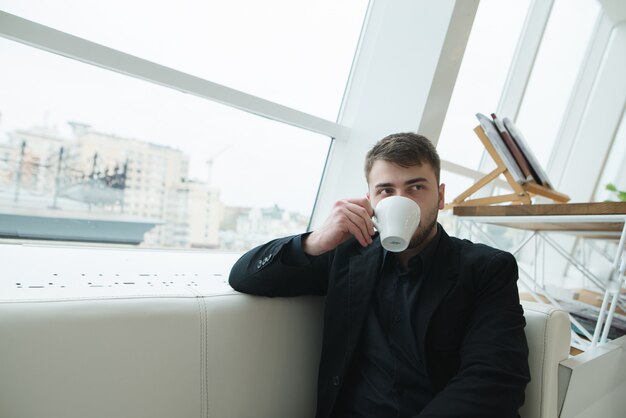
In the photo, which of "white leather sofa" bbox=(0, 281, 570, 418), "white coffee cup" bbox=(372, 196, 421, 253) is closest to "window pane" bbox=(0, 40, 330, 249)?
"white leather sofa" bbox=(0, 281, 570, 418)

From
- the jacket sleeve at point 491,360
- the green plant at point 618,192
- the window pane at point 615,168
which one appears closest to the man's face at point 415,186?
the jacket sleeve at point 491,360

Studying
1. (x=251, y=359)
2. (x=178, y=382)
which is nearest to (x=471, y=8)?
(x=251, y=359)

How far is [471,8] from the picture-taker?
71.2 inches

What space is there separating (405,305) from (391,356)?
0.16 meters

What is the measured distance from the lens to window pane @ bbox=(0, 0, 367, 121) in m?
1.44

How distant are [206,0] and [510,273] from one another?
65.5 inches

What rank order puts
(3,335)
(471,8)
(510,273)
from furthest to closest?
(471,8) → (510,273) → (3,335)

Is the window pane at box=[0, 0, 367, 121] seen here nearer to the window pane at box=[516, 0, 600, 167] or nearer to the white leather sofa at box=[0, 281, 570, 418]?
the white leather sofa at box=[0, 281, 570, 418]

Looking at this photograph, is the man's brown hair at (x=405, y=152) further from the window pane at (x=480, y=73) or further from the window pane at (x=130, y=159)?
the window pane at (x=480, y=73)

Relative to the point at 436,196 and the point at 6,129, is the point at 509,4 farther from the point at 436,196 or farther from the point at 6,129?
the point at 6,129

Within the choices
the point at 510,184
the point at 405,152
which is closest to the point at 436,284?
the point at 405,152

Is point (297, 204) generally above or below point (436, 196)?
below

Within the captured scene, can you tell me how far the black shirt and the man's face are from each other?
7cm

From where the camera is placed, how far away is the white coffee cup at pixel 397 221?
93cm
